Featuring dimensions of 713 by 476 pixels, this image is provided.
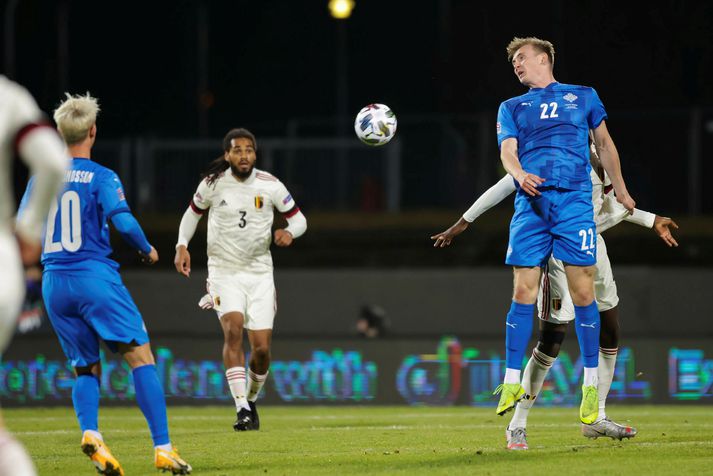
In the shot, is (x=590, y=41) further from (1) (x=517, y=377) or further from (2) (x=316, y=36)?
(1) (x=517, y=377)

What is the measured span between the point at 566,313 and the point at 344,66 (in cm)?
1507

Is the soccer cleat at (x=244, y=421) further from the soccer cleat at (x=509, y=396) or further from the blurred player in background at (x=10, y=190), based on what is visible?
the blurred player in background at (x=10, y=190)

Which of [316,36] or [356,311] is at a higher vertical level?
[316,36]

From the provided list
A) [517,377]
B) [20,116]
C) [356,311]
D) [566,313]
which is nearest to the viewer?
[20,116]

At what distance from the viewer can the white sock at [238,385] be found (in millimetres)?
9625

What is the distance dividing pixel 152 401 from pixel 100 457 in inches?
15.1

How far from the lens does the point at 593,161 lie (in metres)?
8.22

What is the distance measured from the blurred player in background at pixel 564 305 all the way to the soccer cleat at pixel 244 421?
238cm

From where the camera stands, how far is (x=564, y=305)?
7.94 meters

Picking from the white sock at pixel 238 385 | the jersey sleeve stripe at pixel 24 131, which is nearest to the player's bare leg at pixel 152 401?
the jersey sleeve stripe at pixel 24 131

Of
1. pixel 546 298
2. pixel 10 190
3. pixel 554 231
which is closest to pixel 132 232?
pixel 10 190

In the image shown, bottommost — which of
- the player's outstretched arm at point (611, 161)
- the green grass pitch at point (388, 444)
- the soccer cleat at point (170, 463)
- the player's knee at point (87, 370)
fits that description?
the green grass pitch at point (388, 444)

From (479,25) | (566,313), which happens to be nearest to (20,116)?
(566,313)

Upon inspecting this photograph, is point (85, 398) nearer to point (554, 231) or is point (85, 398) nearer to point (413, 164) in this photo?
point (554, 231)
